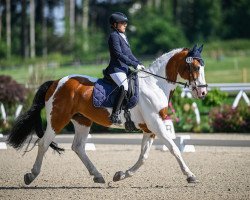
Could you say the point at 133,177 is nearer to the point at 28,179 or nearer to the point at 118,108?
the point at 118,108

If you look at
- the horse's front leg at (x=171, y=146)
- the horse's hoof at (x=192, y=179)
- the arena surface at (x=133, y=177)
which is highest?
the horse's front leg at (x=171, y=146)

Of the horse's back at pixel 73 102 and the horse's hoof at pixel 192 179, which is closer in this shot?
the horse's hoof at pixel 192 179

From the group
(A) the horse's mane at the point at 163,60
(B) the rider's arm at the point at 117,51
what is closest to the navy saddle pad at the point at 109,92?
(B) the rider's arm at the point at 117,51

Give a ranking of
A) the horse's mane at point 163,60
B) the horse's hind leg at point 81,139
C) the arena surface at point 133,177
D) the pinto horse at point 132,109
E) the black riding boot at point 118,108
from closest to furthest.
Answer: the arena surface at point 133,177 < the pinto horse at point 132,109 < the black riding boot at point 118,108 < the horse's mane at point 163,60 < the horse's hind leg at point 81,139

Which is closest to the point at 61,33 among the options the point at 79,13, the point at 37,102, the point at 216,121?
the point at 79,13

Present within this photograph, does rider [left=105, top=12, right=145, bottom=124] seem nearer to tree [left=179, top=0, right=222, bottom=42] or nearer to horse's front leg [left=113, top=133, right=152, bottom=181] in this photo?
horse's front leg [left=113, top=133, right=152, bottom=181]

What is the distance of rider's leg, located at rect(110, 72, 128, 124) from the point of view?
10734 mm

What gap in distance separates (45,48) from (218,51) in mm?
18585

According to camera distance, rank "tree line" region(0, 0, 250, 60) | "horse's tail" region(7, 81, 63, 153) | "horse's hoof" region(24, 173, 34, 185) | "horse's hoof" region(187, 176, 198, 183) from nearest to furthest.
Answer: "horse's hoof" region(187, 176, 198, 183)
"horse's hoof" region(24, 173, 34, 185)
"horse's tail" region(7, 81, 63, 153)
"tree line" region(0, 0, 250, 60)

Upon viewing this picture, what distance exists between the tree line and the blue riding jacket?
58.4m

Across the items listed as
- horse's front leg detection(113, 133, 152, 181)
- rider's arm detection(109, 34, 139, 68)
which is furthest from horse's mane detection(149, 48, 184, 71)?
horse's front leg detection(113, 133, 152, 181)

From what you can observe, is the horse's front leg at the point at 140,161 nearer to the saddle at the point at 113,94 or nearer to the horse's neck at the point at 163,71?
the saddle at the point at 113,94

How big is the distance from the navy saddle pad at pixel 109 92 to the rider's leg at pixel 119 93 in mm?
91

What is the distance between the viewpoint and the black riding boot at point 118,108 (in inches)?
422
